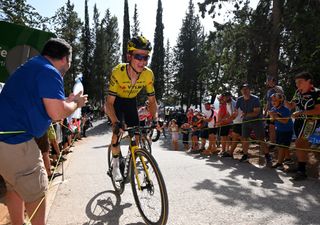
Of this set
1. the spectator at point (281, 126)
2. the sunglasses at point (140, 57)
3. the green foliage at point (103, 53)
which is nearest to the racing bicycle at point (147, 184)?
the sunglasses at point (140, 57)

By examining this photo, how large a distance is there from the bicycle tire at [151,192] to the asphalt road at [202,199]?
0.71 ft

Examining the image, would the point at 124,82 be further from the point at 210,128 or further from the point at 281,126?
the point at 210,128

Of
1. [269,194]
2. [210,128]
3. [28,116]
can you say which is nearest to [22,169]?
[28,116]

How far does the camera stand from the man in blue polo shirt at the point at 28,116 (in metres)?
3.08

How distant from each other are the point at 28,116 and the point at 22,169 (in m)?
0.47

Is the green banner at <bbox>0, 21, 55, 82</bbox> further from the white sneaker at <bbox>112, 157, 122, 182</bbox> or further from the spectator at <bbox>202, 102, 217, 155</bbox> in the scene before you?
the spectator at <bbox>202, 102, 217, 155</bbox>

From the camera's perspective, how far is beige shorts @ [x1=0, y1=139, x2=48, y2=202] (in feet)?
10.2

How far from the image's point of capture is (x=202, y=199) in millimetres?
5449

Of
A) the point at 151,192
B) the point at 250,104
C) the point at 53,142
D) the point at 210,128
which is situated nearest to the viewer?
the point at 151,192

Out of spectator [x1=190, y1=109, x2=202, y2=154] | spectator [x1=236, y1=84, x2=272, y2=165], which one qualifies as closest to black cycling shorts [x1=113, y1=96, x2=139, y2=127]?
spectator [x1=236, y1=84, x2=272, y2=165]

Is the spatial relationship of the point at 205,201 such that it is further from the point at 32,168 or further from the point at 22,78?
the point at 22,78

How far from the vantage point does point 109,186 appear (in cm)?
647

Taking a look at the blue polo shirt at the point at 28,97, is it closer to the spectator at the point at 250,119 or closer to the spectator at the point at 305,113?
the spectator at the point at 305,113

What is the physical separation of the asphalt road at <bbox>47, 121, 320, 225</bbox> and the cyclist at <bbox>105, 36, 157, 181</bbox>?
75 cm
